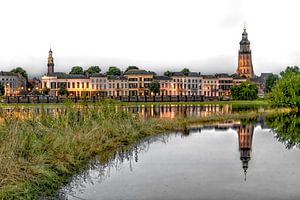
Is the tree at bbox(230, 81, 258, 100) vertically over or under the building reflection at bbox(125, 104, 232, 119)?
over

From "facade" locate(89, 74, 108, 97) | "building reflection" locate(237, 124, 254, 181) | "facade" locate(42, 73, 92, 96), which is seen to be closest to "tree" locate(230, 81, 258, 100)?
"facade" locate(89, 74, 108, 97)

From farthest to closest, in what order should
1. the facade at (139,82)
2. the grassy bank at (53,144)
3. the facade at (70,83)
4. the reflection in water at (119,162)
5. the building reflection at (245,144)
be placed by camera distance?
the facade at (139,82), the facade at (70,83), the building reflection at (245,144), the reflection in water at (119,162), the grassy bank at (53,144)

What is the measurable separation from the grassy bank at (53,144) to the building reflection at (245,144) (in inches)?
282

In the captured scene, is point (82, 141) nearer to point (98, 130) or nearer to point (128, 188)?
point (98, 130)

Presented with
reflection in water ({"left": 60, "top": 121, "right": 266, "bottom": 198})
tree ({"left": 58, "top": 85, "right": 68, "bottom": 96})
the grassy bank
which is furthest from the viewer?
tree ({"left": 58, "top": 85, "right": 68, "bottom": 96})

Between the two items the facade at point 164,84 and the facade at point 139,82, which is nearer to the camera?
the facade at point 139,82

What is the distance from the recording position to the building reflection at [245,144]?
2045cm

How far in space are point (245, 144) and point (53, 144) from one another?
13.6m

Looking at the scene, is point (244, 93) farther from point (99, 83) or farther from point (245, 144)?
point (245, 144)

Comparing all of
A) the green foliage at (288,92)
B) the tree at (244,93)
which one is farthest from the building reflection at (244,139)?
the tree at (244,93)

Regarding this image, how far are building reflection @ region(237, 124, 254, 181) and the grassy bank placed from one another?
7.17 m

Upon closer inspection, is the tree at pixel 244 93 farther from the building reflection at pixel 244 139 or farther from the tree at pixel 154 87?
the building reflection at pixel 244 139

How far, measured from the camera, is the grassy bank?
45.1ft

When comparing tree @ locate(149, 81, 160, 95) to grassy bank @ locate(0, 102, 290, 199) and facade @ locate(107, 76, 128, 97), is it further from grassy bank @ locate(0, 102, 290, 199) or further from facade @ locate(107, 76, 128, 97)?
grassy bank @ locate(0, 102, 290, 199)
